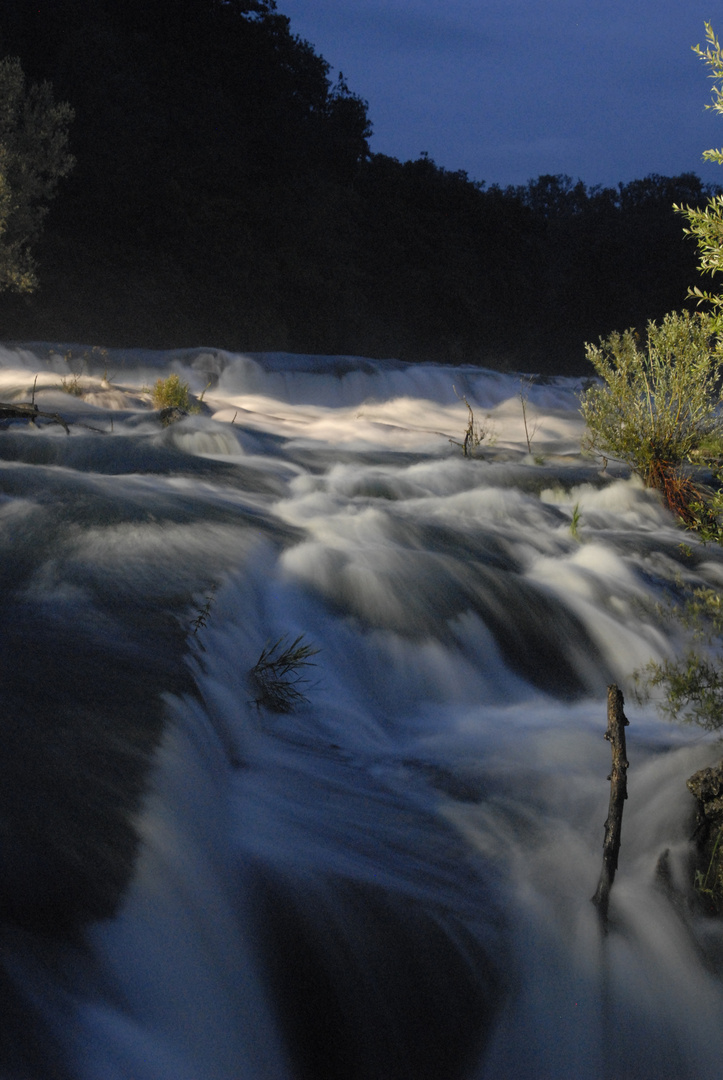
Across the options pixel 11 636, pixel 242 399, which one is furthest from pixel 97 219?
pixel 11 636

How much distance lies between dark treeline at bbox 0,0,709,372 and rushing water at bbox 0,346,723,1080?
56.2ft

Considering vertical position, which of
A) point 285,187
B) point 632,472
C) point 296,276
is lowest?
point 632,472

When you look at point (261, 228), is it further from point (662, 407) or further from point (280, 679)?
point (280, 679)

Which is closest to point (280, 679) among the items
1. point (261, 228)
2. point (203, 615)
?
point (203, 615)

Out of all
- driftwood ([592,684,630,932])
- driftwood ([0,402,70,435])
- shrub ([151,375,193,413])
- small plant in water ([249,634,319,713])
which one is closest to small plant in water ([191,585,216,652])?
small plant in water ([249,634,319,713])

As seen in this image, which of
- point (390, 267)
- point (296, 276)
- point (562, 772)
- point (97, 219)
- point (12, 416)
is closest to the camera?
point (562, 772)

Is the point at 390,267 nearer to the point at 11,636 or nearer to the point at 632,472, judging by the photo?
the point at 632,472

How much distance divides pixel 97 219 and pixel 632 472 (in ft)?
57.1

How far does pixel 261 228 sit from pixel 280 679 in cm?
2347

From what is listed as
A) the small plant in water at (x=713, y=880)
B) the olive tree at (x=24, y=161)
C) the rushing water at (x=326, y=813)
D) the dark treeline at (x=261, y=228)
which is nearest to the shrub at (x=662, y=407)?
the rushing water at (x=326, y=813)

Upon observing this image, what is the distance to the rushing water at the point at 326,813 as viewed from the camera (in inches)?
74.9

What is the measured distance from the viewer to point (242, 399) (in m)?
16.8

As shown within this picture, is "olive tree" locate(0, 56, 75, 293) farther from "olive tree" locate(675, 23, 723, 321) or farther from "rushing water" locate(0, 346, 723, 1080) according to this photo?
"olive tree" locate(675, 23, 723, 321)

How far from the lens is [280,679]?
3.62 metres
